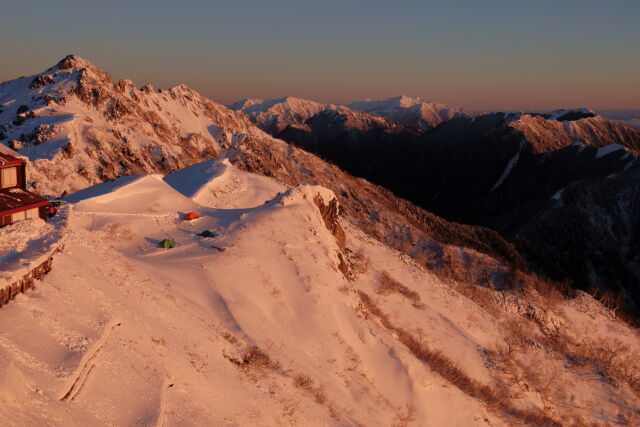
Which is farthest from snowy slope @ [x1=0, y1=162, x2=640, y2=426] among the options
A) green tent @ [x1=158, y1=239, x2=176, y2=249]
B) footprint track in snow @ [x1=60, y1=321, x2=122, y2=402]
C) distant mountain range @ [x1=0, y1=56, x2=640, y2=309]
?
distant mountain range @ [x1=0, y1=56, x2=640, y2=309]

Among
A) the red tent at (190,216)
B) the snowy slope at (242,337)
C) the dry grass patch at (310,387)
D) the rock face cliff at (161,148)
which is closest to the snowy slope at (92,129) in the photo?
the rock face cliff at (161,148)

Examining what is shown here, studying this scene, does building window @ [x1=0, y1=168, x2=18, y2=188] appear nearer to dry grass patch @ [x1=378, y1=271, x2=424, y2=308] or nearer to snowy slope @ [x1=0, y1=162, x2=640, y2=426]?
snowy slope @ [x1=0, y1=162, x2=640, y2=426]

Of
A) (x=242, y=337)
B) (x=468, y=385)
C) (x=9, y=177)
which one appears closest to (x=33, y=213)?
(x=9, y=177)

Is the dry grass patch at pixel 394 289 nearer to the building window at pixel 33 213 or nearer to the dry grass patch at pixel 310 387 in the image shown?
the dry grass patch at pixel 310 387

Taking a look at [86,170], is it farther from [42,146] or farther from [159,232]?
[159,232]

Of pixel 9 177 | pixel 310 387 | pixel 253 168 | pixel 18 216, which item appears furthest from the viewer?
pixel 253 168

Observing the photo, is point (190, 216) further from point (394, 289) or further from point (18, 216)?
point (394, 289)
